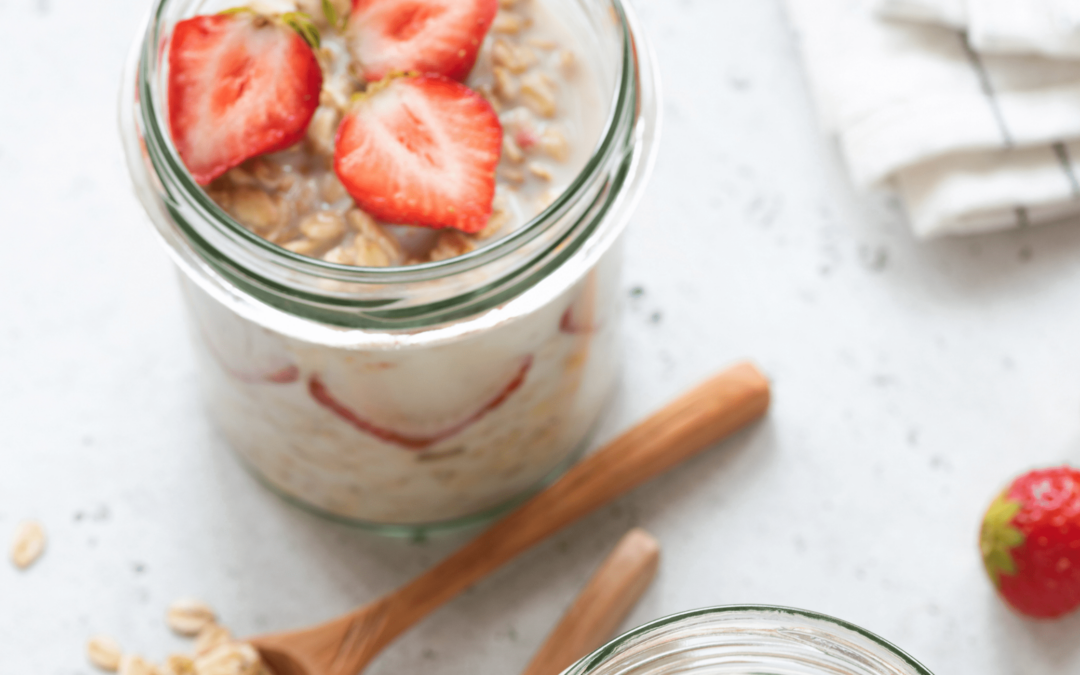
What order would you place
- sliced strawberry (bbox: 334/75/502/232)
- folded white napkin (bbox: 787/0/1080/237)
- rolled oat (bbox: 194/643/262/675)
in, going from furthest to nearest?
folded white napkin (bbox: 787/0/1080/237)
rolled oat (bbox: 194/643/262/675)
sliced strawberry (bbox: 334/75/502/232)

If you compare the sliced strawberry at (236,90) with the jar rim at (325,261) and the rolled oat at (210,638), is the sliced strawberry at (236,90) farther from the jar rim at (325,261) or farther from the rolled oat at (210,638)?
the rolled oat at (210,638)

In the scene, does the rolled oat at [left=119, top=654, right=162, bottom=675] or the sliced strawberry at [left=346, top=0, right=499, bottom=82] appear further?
the rolled oat at [left=119, top=654, right=162, bottom=675]

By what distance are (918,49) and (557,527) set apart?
0.59 m

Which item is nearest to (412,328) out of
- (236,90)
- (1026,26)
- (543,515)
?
(236,90)

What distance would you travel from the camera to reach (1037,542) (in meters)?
1.04

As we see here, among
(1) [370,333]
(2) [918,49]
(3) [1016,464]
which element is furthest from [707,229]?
(1) [370,333]

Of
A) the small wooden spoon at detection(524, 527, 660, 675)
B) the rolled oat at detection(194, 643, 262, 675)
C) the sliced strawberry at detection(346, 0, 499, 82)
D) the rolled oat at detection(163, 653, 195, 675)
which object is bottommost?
the rolled oat at detection(163, 653, 195, 675)

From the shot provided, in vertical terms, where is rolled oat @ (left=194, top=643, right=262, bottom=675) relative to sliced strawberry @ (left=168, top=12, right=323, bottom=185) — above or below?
below

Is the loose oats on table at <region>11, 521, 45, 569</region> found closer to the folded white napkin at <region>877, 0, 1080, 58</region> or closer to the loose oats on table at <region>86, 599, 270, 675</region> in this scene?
the loose oats on table at <region>86, 599, 270, 675</region>

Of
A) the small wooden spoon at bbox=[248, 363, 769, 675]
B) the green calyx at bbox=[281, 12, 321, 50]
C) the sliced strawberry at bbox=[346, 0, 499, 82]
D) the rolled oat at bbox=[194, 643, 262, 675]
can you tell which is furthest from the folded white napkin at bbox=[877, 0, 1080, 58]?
the rolled oat at bbox=[194, 643, 262, 675]

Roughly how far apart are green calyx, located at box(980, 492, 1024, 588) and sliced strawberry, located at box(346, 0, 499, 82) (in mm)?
620

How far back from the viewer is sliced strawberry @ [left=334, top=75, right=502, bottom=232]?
0.82 meters

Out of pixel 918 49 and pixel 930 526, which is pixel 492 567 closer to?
pixel 930 526

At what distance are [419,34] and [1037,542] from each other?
69cm
